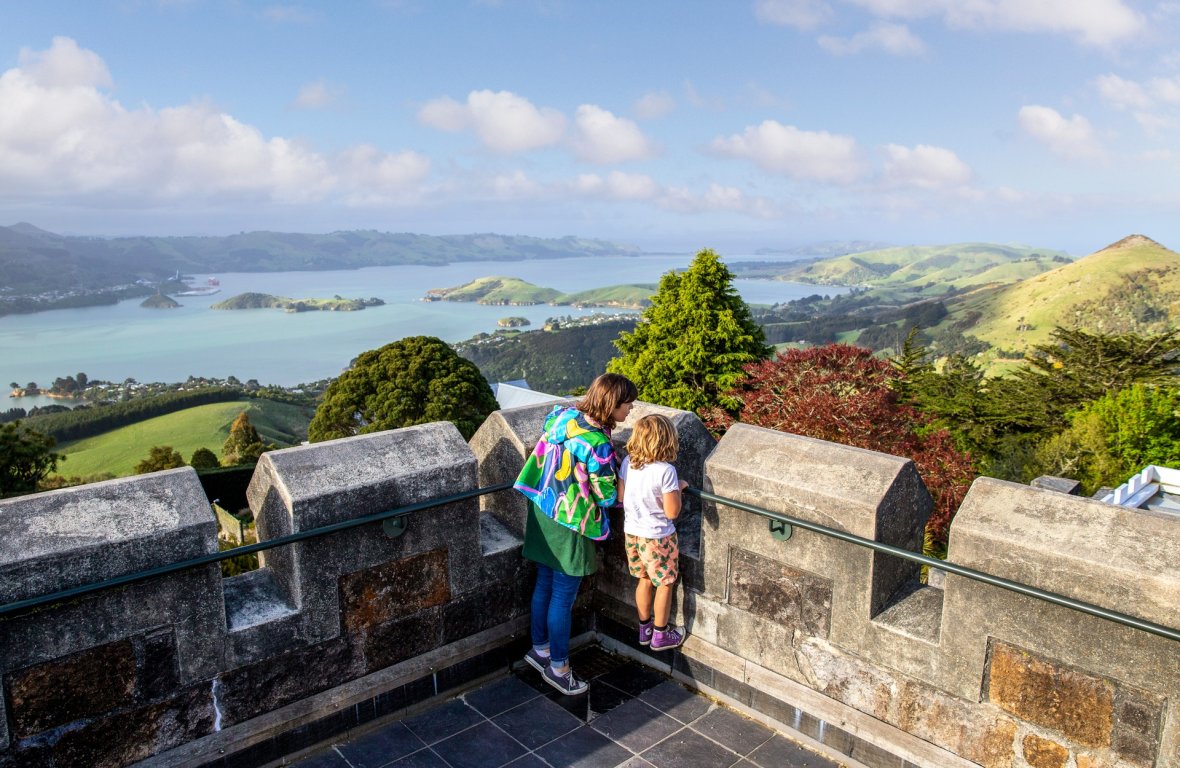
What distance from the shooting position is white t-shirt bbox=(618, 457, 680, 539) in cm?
361

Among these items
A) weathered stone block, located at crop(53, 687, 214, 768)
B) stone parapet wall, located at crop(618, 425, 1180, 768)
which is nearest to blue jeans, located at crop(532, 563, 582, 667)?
stone parapet wall, located at crop(618, 425, 1180, 768)

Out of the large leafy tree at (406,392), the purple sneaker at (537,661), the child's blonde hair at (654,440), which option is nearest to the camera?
the child's blonde hair at (654,440)

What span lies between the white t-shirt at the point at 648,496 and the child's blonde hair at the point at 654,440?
0.14 feet

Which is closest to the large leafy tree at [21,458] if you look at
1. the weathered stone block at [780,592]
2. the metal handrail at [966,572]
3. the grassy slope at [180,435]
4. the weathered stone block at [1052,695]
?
the weathered stone block at [780,592]

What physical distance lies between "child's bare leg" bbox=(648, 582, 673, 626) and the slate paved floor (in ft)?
1.39

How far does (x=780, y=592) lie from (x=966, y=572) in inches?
38.2

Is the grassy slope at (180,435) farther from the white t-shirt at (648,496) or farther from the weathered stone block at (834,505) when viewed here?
the weathered stone block at (834,505)

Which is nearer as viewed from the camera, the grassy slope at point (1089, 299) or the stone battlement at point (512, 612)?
the stone battlement at point (512, 612)

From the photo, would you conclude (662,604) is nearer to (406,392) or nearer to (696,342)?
(696,342)

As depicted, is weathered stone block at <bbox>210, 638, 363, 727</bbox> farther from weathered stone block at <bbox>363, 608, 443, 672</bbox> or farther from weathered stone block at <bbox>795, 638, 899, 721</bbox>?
weathered stone block at <bbox>795, 638, 899, 721</bbox>

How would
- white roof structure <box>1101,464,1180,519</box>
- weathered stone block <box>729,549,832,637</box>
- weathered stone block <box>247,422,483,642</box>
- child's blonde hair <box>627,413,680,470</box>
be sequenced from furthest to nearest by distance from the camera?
white roof structure <box>1101,464,1180,519</box> < child's blonde hair <box>627,413,680,470</box> < weathered stone block <box>729,549,832,637</box> < weathered stone block <box>247,422,483,642</box>

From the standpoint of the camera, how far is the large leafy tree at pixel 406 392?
35188mm

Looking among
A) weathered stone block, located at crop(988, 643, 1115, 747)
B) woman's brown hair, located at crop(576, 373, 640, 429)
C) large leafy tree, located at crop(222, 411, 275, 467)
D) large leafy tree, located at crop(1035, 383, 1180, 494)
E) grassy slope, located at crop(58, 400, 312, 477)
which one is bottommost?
grassy slope, located at crop(58, 400, 312, 477)

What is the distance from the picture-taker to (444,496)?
367cm
